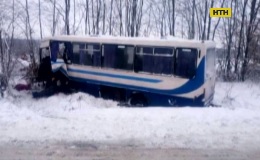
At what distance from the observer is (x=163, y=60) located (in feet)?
43.0

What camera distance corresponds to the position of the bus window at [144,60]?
13.4 m

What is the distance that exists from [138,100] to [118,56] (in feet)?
7.43

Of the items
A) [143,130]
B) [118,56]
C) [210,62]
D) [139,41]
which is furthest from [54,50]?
[143,130]

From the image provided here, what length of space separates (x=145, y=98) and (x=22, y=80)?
27.2ft

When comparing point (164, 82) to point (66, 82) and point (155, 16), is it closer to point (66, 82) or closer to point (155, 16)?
point (66, 82)

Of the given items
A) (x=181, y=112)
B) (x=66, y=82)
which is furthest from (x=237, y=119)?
(x=66, y=82)

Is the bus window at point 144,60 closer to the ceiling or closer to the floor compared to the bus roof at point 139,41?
closer to the floor

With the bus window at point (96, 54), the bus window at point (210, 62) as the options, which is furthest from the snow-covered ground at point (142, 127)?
the bus window at point (96, 54)

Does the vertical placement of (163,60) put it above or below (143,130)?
above

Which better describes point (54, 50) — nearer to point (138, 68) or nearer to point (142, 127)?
point (138, 68)

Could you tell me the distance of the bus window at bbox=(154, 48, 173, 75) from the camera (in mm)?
12883

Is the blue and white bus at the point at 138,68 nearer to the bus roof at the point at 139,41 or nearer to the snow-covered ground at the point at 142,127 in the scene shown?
the bus roof at the point at 139,41

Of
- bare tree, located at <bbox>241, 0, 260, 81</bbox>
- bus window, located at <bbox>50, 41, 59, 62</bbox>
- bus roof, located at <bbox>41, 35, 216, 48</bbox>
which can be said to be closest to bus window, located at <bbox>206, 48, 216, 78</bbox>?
bus roof, located at <bbox>41, 35, 216, 48</bbox>

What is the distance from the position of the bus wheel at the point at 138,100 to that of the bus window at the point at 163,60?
→ 1.44 m
